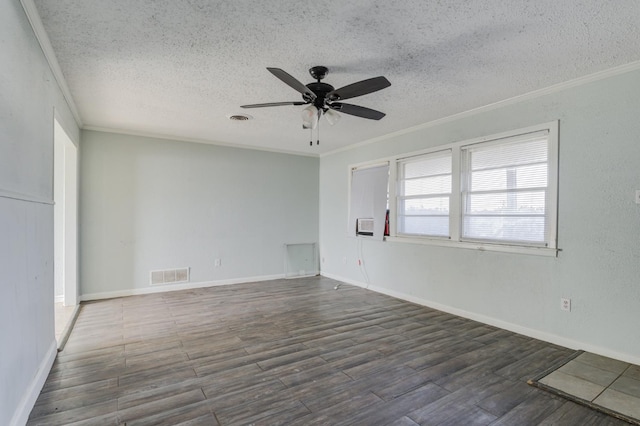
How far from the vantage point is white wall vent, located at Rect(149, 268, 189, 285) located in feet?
17.2

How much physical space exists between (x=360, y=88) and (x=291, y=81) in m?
0.56

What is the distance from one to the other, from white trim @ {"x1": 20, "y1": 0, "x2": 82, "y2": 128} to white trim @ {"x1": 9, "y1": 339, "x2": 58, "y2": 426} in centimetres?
234

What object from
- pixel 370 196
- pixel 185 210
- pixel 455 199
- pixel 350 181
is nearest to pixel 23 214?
pixel 185 210

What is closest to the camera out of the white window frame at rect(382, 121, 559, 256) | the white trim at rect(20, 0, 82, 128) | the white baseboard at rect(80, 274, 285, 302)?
the white trim at rect(20, 0, 82, 128)

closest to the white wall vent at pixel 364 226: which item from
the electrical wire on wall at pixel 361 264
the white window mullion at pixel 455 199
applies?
the electrical wire on wall at pixel 361 264

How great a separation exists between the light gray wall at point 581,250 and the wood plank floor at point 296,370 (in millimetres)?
353

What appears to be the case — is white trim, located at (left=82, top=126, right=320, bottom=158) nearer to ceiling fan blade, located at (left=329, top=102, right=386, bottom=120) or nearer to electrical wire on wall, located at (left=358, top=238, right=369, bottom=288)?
electrical wire on wall, located at (left=358, top=238, right=369, bottom=288)

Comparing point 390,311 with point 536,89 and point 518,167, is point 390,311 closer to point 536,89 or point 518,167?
point 518,167

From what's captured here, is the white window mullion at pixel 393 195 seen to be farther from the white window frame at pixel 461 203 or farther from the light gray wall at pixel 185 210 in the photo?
the light gray wall at pixel 185 210

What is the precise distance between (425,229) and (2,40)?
14.7 ft

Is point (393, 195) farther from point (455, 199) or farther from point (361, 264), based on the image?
point (361, 264)

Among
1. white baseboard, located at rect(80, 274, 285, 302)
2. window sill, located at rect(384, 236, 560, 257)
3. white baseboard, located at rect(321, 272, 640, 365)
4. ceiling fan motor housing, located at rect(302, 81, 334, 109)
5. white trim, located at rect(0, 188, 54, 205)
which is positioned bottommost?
white baseboard, located at rect(80, 274, 285, 302)

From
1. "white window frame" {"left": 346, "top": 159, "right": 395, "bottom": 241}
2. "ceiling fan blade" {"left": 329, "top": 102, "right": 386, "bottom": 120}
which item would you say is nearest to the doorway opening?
"ceiling fan blade" {"left": 329, "top": 102, "right": 386, "bottom": 120}

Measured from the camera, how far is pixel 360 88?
2.56 m
